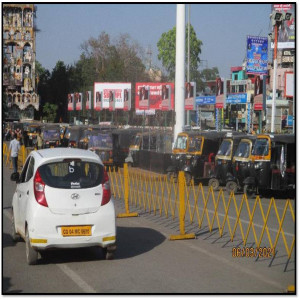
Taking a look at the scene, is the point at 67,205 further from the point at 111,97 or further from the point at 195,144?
the point at 111,97

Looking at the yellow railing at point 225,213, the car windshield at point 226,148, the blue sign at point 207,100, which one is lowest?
the yellow railing at point 225,213

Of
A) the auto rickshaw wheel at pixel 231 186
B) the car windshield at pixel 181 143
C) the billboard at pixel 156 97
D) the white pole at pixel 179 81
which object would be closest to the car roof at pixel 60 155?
the auto rickshaw wheel at pixel 231 186

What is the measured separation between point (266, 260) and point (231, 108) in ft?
231

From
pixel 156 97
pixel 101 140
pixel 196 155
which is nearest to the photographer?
pixel 196 155

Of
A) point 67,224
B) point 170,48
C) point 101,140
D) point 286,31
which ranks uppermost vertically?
point 170,48

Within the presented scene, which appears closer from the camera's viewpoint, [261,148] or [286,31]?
[261,148]

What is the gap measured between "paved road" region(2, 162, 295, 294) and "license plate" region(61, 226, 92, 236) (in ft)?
1.71

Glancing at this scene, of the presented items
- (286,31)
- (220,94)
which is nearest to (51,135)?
(220,94)

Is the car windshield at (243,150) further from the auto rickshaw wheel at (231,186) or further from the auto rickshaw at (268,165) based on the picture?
the auto rickshaw wheel at (231,186)

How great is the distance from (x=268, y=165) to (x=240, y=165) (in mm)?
1323

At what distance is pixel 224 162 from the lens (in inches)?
899

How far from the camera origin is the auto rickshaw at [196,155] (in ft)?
82.7

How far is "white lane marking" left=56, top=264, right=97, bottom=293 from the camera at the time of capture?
8266 millimetres

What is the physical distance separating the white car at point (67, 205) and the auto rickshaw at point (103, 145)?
23208mm
